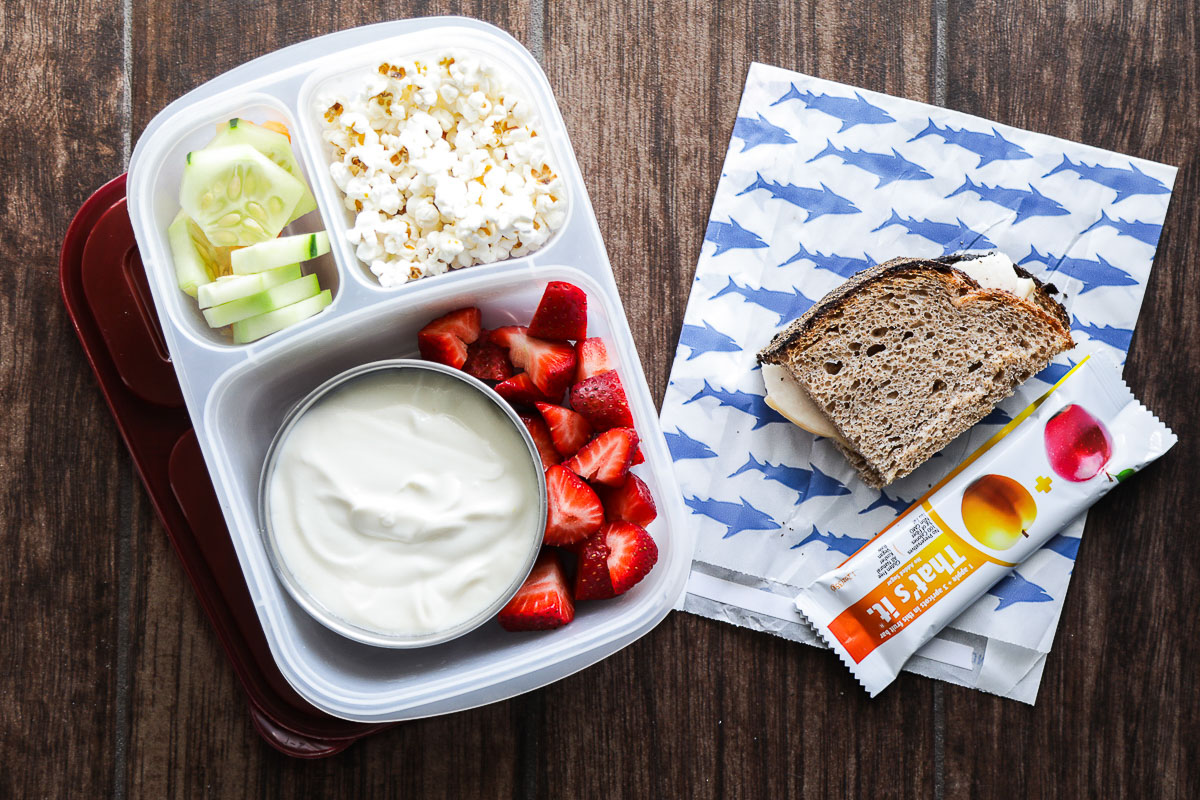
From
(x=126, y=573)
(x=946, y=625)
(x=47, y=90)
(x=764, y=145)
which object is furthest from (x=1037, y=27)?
(x=126, y=573)

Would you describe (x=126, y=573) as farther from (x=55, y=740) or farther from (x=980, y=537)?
(x=980, y=537)

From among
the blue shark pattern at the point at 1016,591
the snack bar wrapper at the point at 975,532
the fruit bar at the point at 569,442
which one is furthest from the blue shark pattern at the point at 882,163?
the blue shark pattern at the point at 1016,591

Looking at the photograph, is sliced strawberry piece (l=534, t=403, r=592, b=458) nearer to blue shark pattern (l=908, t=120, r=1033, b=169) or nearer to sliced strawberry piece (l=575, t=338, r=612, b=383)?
sliced strawberry piece (l=575, t=338, r=612, b=383)

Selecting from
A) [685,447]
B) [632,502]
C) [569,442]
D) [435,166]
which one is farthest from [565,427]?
[435,166]

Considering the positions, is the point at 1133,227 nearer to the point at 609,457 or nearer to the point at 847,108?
the point at 847,108

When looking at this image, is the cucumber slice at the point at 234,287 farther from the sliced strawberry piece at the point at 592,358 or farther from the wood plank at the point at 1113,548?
the wood plank at the point at 1113,548
